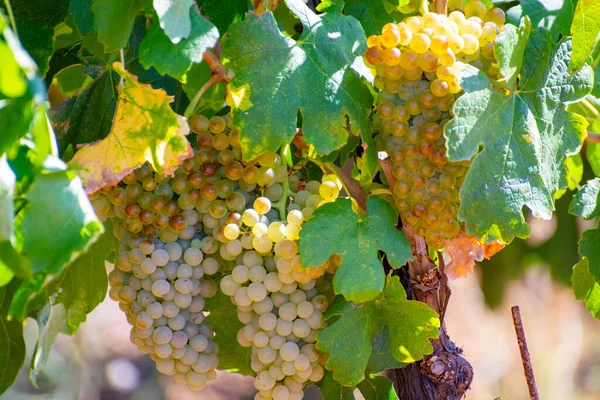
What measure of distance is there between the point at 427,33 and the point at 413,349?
39 cm

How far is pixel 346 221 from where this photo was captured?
0.90 metres

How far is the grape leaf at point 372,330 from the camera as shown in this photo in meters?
0.91

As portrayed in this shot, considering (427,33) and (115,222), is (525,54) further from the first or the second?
(115,222)

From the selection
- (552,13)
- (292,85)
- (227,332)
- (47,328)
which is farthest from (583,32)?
(47,328)

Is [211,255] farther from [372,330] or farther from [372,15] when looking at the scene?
[372,15]

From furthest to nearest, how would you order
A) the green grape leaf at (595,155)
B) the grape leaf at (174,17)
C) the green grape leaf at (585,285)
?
1. the green grape leaf at (595,155)
2. the green grape leaf at (585,285)
3. the grape leaf at (174,17)

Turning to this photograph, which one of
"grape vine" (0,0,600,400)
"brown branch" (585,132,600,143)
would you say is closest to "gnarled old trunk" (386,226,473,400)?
"grape vine" (0,0,600,400)

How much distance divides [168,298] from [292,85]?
0.30 metres

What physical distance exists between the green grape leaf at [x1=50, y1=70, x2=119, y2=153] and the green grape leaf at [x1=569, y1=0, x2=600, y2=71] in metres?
0.62

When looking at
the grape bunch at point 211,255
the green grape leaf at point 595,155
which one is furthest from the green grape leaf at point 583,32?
the green grape leaf at point 595,155

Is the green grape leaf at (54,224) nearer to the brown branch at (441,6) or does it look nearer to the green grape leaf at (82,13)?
the green grape leaf at (82,13)

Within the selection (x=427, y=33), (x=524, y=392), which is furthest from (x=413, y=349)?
(x=524, y=392)

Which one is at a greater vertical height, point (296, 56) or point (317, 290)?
point (296, 56)

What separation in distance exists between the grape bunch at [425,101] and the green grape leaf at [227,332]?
28 centimetres
